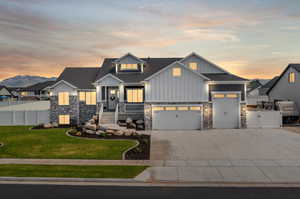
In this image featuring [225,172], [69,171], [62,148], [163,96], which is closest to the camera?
[225,172]

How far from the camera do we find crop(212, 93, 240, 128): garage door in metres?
23.0

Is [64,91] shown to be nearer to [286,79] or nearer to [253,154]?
[253,154]

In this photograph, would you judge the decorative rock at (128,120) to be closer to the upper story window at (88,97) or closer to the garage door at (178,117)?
the garage door at (178,117)

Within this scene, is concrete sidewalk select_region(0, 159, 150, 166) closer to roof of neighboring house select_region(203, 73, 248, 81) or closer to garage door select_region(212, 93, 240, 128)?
garage door select_region(212, 93, 240, 128)

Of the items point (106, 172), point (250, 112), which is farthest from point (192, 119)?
point (106, 172)

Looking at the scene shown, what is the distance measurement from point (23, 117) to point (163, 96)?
59.5 ft

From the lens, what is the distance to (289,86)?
29.8 metres

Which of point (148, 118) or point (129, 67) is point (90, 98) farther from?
point (148, 118)

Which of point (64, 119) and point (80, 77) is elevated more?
point (80, 77)

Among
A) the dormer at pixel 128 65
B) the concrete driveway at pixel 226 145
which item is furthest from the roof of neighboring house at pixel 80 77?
the concrete driveway at pixel 226 145

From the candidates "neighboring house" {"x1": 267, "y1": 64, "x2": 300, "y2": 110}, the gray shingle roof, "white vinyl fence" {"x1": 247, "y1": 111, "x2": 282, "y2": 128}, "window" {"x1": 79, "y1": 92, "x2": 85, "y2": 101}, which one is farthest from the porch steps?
"neighboring house" {"x1": 267, "y1": 64, "x2": 300, "y2": 110}

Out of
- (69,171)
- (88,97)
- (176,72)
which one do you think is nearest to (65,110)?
(88,97)

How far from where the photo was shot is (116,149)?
14.5 metres

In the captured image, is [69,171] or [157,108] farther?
[157,108]
